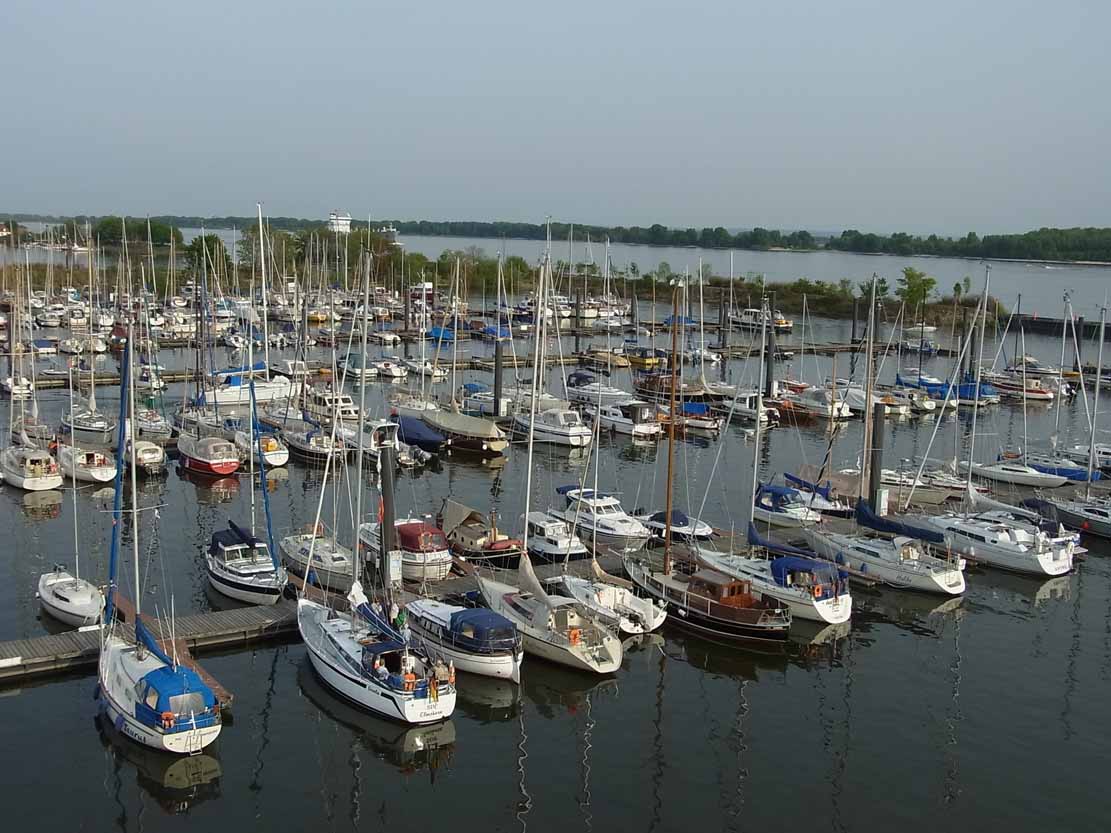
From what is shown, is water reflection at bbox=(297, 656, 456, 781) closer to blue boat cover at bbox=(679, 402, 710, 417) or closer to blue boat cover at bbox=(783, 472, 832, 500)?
blue boat cover at bbox=(783, 472, 832, 500)

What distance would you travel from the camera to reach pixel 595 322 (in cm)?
11600

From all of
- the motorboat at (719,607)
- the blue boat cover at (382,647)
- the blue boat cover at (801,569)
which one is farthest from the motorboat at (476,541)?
the blue boat cover at (382,647)

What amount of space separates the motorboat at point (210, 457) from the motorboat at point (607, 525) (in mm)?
16670

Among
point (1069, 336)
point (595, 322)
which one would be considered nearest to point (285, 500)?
point (595, 322)

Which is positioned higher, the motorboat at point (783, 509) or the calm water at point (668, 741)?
the motorboat at point (783, 509)

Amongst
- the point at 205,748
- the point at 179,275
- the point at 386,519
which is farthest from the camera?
the point at 179,275

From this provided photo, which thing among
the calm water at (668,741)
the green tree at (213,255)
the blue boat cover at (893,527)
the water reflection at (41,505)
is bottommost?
the calm water at (668,741)

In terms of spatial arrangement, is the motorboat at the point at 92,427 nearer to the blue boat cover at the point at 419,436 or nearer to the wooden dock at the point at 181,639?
the blue boat cover at the point at 419,436

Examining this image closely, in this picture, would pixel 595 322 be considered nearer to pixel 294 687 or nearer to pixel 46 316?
pixel 46 316

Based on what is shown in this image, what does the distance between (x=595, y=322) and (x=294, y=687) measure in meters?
90.1

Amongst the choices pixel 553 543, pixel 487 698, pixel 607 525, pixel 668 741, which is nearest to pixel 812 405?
pixel 607 525

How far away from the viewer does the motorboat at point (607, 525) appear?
131ft

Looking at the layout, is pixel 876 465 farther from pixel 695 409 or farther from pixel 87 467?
pixel 87 467

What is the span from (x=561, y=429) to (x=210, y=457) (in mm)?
18126
